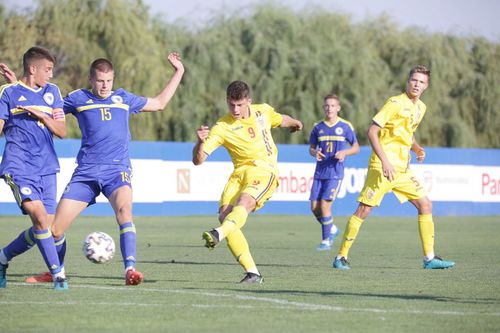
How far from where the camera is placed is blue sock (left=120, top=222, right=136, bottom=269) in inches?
412

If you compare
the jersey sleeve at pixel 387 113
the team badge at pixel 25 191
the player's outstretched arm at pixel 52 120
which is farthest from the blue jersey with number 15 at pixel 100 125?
the jersey sleeve at pixel 387 113

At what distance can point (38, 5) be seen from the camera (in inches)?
1438

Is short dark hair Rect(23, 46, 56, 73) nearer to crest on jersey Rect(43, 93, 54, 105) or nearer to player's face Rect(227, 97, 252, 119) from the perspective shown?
crest on jersey Rect(43, 93, 54, 105)

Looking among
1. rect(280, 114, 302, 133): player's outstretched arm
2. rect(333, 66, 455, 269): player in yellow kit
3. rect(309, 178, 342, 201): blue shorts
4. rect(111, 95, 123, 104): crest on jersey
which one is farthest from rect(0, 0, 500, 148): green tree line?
rect(111, 95, 123, 104): crest on jersey

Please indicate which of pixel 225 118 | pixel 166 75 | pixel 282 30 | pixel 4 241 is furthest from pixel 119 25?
pixel 225 118

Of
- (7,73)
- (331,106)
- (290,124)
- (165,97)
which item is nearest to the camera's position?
(7,73)

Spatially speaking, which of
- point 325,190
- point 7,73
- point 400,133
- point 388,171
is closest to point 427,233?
point 400,133

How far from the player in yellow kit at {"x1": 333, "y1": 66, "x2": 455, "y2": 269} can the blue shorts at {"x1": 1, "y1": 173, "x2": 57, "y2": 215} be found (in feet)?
14.1

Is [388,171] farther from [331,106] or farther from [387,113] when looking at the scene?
[331,106]

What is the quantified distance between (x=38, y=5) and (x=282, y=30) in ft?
34.6

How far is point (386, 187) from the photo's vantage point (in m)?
13.2

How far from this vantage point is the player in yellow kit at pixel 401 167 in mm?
13039

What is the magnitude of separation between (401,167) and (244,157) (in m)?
2.58

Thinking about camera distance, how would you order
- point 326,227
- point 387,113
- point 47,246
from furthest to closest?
point 326,227
point 387,113
point 47,246
